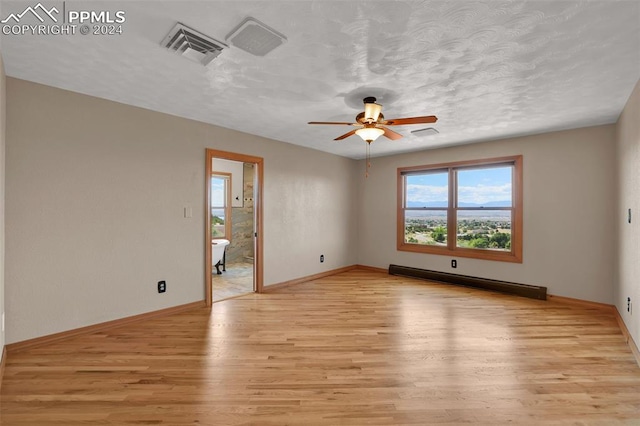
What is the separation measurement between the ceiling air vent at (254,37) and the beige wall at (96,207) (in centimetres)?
201

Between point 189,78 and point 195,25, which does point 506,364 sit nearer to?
point 195,25

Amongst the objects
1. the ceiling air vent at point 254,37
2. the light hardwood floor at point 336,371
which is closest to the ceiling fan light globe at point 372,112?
the ceiling air vent at point 254,37

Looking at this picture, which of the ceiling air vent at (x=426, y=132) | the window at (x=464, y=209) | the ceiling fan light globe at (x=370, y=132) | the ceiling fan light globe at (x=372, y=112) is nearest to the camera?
the ceiling fan light globe at (x=372, y=112)

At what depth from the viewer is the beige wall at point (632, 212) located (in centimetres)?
270

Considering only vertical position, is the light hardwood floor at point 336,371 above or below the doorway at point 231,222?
below

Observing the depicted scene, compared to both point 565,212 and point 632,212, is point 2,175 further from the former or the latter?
point 565,212

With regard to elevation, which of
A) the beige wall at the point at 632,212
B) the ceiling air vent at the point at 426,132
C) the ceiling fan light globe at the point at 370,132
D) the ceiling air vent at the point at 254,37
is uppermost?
the ceiling air vent at the point at 426,132

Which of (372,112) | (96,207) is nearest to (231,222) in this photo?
(96,207)

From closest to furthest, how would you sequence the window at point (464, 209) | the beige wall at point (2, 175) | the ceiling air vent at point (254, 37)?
1. the ceiling air vent at point (254, 37)
2. the beige wall at point (2, 175)
3. the window at point (464, 209)

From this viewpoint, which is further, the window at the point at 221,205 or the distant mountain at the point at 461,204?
the window at the point at 221,205

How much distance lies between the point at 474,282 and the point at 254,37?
15.8 ft

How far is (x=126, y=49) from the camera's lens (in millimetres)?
2164

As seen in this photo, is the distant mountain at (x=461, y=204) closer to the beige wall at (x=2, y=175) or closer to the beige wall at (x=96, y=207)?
the beige wall at (x=96, y=207)

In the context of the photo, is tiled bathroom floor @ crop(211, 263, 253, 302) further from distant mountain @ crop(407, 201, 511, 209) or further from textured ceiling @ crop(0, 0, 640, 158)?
distant mountain @ crop(407, 201, 511, 209)
